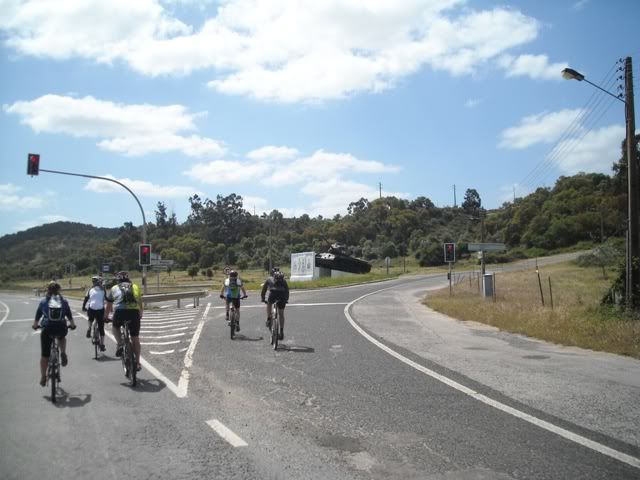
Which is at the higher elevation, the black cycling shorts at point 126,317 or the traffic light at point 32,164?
the traffic light at point 32,164

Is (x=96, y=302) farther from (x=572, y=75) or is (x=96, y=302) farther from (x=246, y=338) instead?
(x=572, y=75)

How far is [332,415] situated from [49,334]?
15.1 ft

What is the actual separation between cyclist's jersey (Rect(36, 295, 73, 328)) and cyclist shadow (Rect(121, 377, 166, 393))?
1.44 m

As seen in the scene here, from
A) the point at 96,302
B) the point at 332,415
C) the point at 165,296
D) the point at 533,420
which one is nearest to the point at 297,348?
the point at 96,302

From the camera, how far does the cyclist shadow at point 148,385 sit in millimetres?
8305

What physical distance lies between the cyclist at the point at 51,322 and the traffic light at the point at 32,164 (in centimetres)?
1833

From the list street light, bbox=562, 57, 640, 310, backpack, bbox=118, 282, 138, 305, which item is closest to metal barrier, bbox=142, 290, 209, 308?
backpack, bbox=118, 282, 138, 305

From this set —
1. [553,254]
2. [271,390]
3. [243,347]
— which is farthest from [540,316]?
[553,254]

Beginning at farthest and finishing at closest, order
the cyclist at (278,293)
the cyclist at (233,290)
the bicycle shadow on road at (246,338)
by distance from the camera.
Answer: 1. the cyclist at (233,290)
2. the bicycle shadow on road at (246,338)
3. the cyclist at (278,293)

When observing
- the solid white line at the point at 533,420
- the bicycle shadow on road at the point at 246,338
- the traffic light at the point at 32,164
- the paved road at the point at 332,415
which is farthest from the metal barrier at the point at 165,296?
the solid white line at the point at 533,420

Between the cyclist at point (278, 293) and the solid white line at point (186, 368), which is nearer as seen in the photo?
the solid white line at point (186, 368)

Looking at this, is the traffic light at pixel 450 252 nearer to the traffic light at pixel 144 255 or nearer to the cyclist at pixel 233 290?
the traffic light at pixel 144 255

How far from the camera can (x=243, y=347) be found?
12.6 metres

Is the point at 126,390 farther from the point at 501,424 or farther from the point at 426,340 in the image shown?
the point at 426,340
